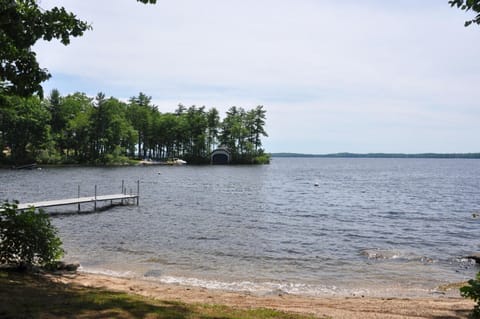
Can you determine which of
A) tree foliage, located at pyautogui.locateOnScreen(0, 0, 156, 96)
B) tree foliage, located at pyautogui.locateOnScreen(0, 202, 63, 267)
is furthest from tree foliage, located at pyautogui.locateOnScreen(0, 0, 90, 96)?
tree foliage, located at pyautogui.locateOnScreen(0, 202, 63, 267)

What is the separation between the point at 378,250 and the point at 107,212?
20.9 meters

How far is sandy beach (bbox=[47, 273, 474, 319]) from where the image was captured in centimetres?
992

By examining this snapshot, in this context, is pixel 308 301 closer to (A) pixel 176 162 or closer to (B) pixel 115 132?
(B) pixel 115 132

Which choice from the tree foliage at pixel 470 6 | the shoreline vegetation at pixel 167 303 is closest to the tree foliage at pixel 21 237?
the shoreline vegetation at pixel 167 303

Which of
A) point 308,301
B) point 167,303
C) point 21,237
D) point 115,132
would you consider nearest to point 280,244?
point 308,301

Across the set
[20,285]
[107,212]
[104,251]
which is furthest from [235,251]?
[107,212]

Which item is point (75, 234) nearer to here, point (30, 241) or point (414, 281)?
point (30, 241)

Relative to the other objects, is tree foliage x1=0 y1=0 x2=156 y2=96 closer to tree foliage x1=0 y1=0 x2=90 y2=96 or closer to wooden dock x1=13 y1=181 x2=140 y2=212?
tree foliage x1=0 y1=0 x2=90 y2=96

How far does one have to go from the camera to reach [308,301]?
11.7 metres

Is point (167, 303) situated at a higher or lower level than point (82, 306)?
lower

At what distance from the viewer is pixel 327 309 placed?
10195 millimetres

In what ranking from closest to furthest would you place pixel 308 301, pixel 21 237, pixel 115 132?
pixel 21 237
pixel 308 301
pixel 115 132

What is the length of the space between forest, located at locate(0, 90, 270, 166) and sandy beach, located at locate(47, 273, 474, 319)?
208 feet

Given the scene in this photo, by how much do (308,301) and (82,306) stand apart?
6475 millimetres
